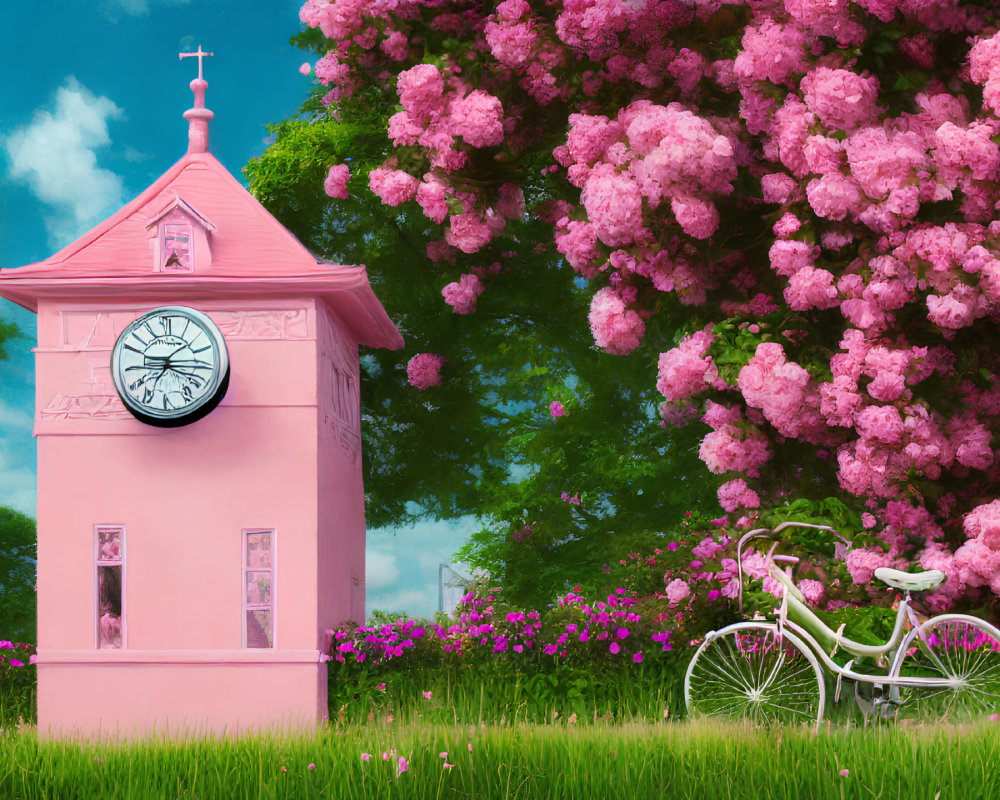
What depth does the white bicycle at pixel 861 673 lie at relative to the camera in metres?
7.10

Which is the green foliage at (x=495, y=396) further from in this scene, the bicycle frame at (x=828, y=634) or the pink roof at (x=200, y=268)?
the bicycle frame at (x=828, y=634)

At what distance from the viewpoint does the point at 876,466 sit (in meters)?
7.71

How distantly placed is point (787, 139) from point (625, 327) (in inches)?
79.5

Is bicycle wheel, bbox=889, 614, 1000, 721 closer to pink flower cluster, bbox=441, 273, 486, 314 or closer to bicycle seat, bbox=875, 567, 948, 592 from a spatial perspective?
bicycle seat, bbox=875, 567, 948, 592

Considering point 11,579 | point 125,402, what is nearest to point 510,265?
point 125,402

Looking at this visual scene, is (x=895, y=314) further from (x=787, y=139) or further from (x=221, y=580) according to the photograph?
(x=221, y=580)

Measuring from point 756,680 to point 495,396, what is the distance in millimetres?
8250

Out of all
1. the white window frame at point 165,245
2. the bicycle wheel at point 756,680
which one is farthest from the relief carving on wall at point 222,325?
the bicycle wheel at point 756,680

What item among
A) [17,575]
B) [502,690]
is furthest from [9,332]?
[502,690]

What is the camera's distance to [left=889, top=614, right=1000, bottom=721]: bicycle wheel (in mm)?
7254

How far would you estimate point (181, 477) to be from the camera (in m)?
9.66

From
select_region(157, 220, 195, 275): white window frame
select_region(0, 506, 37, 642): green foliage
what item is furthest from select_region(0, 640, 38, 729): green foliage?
select_region(0, 506, 37, 642): green foliage

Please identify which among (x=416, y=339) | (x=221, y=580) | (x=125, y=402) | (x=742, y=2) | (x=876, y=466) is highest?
(x=742, y=2)

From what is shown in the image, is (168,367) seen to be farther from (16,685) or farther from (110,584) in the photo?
(16,685)
